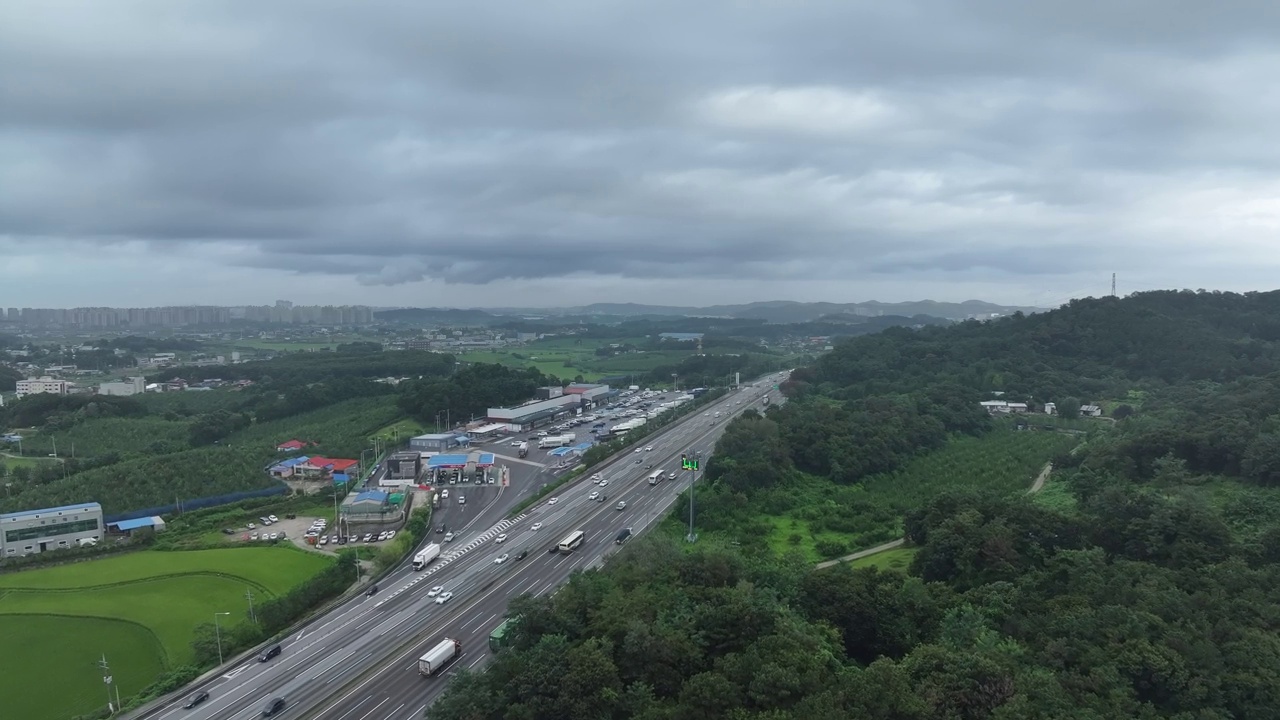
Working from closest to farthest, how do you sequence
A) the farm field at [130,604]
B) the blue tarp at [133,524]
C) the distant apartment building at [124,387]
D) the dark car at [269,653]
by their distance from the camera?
the dark car at [269,653]
the farm field at [130,604]
the blue tarp at [133,524]
the distant apartment building at [124,387]

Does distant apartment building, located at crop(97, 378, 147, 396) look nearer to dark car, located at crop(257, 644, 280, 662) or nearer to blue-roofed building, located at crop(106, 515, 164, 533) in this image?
blue-roofed building, located at crop(106, 515, 164, 533)

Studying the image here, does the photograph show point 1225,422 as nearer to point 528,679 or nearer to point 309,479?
point 528,679

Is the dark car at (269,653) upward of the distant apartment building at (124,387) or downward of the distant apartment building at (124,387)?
downward

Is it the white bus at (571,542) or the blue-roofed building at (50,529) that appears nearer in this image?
the white bus at (571,542)

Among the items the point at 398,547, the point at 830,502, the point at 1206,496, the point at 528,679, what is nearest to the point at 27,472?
the point at 398,547

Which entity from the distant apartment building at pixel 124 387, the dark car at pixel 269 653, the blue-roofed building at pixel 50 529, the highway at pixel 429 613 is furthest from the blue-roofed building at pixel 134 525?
the distant apartment building at pixel 124 387

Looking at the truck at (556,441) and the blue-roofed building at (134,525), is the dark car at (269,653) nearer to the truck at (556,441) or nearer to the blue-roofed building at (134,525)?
the blue-roofed building at (134,525)
